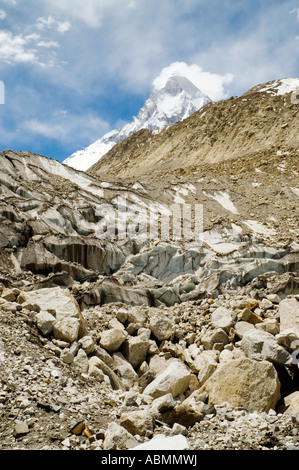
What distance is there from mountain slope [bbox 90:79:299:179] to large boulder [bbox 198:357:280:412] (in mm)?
37949

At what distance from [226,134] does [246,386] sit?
53.7 meters

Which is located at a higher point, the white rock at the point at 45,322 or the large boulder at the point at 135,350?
the white rock at the point at 45,322

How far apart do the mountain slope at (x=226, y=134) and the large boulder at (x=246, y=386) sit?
3795 centimetres

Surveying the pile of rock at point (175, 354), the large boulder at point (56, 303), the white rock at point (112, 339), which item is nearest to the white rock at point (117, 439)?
the pile of rock at point (175, 354)

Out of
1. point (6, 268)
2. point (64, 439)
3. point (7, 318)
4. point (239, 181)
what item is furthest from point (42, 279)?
point (239, 181)

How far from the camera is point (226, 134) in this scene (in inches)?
2160

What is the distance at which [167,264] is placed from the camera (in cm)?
1426

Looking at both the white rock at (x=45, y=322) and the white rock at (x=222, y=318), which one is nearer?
the white rock at (x=45, y=322)

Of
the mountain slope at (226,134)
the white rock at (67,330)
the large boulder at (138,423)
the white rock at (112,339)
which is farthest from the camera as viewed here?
the mountain slope at (226,134)

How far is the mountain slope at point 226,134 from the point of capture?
48.8 m

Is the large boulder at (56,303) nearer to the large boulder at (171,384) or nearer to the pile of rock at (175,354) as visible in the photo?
the pile of rock at (175,354)

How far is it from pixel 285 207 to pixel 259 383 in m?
18.3

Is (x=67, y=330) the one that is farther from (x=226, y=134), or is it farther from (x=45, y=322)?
(x=226, y=134)

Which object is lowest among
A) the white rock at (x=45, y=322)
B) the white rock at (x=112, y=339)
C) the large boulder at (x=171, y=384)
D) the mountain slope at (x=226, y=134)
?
the large boulder at (x=171, y=384)
